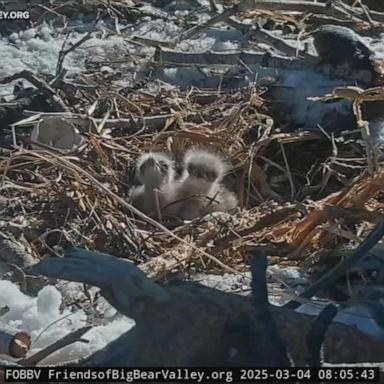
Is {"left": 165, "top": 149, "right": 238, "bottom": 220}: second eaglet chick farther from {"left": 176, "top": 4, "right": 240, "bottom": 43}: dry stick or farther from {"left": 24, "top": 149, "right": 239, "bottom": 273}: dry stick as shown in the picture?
{"left": 176, "top": 4, "right": 240, "bottom": 43}: dry stick

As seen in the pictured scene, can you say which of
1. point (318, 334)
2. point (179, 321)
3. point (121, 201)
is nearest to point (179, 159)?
point (121, 201)

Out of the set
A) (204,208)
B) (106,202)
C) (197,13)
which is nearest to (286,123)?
(204,208)

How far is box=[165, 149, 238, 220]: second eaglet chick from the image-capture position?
166 inches

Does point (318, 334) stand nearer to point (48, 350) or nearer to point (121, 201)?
point (48, 350)

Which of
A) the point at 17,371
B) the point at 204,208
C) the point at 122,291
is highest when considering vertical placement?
the point at 122,291

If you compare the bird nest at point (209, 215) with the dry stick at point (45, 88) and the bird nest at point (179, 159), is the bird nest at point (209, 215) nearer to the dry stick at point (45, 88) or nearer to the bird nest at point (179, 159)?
the bird nest at point (179, 159)

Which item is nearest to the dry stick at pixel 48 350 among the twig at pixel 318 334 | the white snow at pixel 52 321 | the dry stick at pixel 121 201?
the white snow at pixel 52 321

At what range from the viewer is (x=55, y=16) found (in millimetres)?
6195

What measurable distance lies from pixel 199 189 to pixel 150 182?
248mm

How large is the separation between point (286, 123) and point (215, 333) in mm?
2355

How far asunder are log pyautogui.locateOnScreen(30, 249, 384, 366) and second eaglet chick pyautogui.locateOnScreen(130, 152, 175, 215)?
5.85 ft

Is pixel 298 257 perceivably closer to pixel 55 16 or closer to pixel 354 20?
pixel 354 20

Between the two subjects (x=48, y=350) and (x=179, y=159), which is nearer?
(x=48, y=350)

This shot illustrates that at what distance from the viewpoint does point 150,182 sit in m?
4.25
